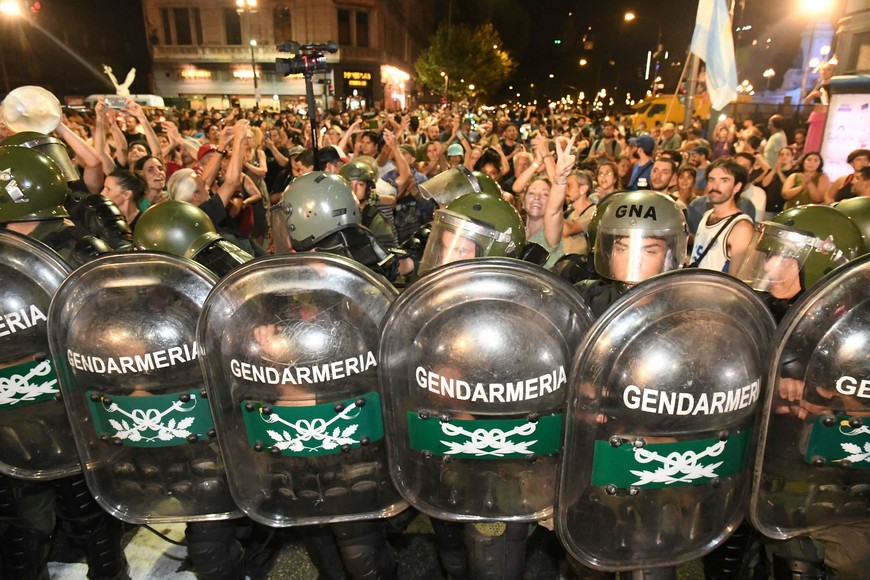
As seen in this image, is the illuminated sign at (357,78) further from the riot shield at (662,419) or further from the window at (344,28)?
the riot shield at (662,419)

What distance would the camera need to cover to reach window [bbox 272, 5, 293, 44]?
45.8 m

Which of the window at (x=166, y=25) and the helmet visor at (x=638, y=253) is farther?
the window at (x=166, y=25)

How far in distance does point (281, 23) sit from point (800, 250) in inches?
1978

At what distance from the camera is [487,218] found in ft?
9.73

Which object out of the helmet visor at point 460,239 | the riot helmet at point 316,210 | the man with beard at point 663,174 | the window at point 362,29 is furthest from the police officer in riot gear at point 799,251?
the window at point 362,29

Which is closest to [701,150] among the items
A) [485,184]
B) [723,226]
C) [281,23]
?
[723,226]

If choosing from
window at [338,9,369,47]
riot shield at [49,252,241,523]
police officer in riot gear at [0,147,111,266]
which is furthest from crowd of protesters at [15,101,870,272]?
window at [338,9,369,47]

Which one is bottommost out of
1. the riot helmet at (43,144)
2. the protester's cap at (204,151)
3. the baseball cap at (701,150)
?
the baseball cap at (701,150)

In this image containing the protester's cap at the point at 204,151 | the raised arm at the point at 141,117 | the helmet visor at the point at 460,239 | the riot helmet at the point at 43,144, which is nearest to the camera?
the helmet visor at the point at 460,239

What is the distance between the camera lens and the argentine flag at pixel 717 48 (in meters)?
7.82

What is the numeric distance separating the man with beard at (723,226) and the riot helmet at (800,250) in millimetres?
→ 1165

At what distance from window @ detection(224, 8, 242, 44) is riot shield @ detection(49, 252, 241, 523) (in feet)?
168

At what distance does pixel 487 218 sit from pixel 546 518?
1537 mm

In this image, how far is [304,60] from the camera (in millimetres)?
4242
